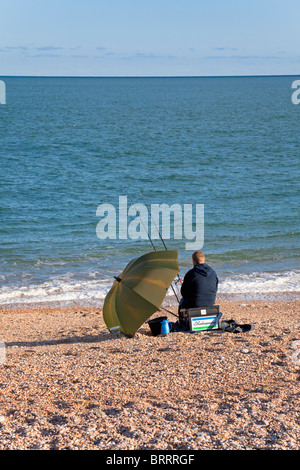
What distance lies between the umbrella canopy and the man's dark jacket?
1.33 ft

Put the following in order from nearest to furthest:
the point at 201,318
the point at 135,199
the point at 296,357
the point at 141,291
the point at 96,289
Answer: the point at 296,357 < the point at 141,291 < the point at 201,318 < the point at 96,289 < the point at 135,199

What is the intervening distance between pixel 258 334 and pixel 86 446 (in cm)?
416

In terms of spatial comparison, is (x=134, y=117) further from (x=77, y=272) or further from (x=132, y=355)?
(x=132, y=355)

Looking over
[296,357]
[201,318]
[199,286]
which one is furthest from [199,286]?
[296,357]

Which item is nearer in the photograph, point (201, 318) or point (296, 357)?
point (296, 357)

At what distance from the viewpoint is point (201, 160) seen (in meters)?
39.8

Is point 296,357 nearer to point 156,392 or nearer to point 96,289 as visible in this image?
point 156,392

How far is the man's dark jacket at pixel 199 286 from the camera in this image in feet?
28.1

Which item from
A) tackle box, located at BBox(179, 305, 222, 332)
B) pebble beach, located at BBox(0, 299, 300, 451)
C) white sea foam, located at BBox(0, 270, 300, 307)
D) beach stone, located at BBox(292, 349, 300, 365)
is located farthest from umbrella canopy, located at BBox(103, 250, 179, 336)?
white sea foam, located at BBox(0, 270, 300, 307)

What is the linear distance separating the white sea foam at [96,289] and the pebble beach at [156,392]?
448 cm

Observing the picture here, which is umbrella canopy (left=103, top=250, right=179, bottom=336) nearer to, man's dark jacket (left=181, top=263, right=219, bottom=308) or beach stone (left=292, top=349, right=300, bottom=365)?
man's dark jacket (left=181, top=263, right=219, bottom=308)

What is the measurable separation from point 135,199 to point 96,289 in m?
14.1

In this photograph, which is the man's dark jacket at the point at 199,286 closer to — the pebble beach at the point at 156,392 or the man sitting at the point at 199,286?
the man sitting at the point at 199,286

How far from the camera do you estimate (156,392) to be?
607 cm
